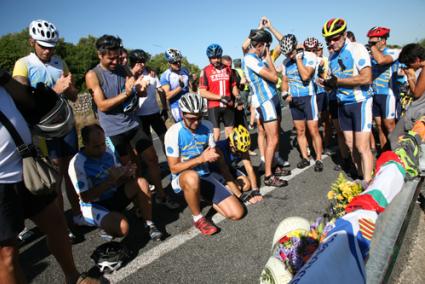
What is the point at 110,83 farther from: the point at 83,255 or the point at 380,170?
the point at 380,170

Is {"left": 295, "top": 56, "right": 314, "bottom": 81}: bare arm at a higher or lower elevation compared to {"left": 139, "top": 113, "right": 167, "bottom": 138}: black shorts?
higher

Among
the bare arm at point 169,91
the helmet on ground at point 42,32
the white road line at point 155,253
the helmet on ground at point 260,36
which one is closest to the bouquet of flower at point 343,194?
the white road line at point 155,253

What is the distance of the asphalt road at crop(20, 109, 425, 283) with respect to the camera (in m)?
2.71

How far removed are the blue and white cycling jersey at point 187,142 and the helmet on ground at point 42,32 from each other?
5.57ft

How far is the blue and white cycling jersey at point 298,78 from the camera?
16.4 ft

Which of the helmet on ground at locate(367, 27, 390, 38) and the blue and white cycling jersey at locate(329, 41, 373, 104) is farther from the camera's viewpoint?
the helmet on ground at locate(367, 27, 390, 38)

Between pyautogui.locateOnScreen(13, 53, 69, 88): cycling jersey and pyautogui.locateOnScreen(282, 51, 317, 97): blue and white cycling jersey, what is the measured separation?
3789mm

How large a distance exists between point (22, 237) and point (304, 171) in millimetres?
4392

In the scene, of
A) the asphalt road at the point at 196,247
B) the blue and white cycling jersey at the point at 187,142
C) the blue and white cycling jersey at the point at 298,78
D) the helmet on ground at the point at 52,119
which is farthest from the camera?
the blue and white cycling jersey at the point at 298,78

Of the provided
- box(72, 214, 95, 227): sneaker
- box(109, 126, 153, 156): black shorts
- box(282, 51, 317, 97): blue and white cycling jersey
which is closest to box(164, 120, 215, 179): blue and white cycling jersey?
box(109, 126, 153, 156): black shorts

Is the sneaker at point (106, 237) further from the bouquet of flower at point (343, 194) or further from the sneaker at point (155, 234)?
the bouquet of flower at point (343, 194)

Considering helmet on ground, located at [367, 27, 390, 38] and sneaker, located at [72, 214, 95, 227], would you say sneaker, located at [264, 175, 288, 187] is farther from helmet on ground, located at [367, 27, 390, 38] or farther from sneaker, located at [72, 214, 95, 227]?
helmet on ground, located at [367, 27, 390, 38]

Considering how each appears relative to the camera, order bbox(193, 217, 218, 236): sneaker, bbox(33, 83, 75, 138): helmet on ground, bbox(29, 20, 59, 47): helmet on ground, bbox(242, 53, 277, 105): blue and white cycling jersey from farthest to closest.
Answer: bbox(242, 53, 277, 105): blue and white cycling jersey, bbox(193, 217, 218, 236): sneaker, bbox(29, 20, 59, 47): helmet on ground, bbox(33, 83, 75, 138): helmet on ground

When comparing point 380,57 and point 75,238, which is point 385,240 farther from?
point 380,57
